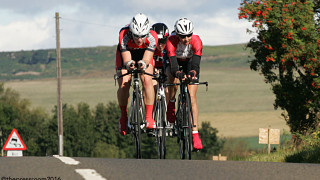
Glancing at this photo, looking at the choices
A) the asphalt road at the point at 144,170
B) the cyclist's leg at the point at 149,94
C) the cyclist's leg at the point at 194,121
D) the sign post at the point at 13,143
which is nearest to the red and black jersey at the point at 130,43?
the cyclist's leg at the point at 149,94

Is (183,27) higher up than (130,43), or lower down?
higher up

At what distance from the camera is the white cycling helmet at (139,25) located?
1049 centimetres

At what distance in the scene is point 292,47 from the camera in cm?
2439

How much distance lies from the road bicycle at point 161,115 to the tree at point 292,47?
43.6ft

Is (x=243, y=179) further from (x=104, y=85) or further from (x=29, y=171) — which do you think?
(x=104, y=85)

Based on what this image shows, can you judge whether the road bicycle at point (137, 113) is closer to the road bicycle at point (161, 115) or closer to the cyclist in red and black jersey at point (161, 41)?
the road bicycle at point (161, 115)

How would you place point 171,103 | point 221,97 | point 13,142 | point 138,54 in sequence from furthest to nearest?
point 221,97, point 13,142, point 171,103, point 138,54

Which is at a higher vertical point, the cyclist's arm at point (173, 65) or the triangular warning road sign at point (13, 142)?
the cyclist's arm at point (173, 65)

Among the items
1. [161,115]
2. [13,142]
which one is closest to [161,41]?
[161,115]

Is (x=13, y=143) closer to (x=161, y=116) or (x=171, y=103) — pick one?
(x=171, y=103)

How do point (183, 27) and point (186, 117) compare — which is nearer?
point (183, 27)

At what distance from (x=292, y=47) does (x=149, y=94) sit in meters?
14.3

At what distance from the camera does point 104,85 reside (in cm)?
16925

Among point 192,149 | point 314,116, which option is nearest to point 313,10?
point 314,116
